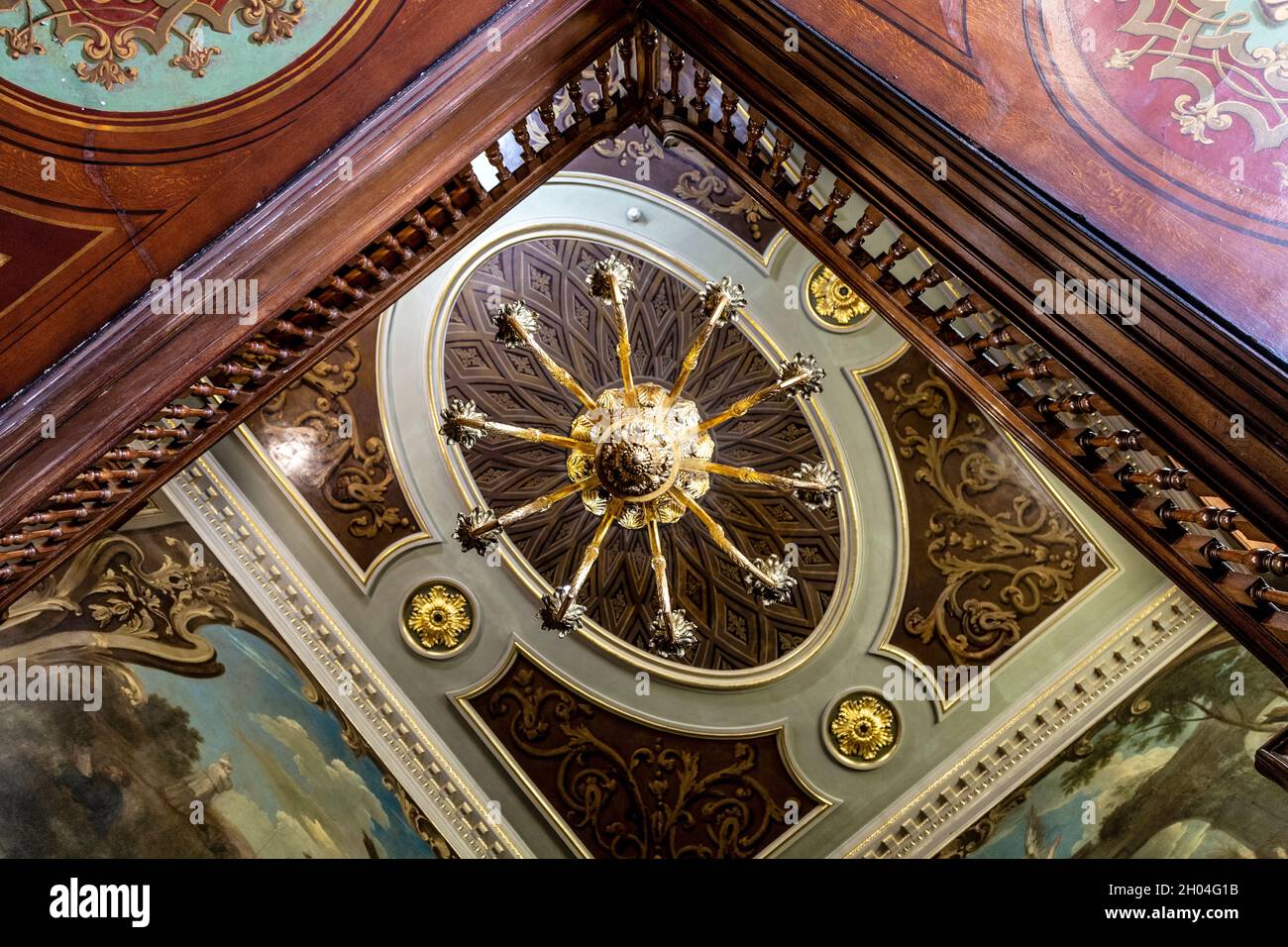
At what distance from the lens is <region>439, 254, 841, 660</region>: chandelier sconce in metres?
4.61

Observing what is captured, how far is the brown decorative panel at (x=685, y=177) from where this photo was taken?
5.87m

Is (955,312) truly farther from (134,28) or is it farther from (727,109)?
(134,28)

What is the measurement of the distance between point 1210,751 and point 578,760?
13.2ft

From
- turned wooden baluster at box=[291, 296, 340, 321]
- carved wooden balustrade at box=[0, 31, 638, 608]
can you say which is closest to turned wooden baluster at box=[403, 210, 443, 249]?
carved wooden balustrade at box=[0, 31, 638, 608]

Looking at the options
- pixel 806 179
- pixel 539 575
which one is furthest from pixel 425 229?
pixel 539 575

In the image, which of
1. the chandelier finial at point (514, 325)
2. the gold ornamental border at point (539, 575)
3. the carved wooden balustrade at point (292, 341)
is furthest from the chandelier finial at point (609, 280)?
the gold ornamental border at point (539, 575)

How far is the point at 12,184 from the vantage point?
9.84 ft

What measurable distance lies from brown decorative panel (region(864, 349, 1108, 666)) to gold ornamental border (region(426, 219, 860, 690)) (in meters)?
0.40

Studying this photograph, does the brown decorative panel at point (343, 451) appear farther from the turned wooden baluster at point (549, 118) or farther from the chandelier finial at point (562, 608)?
the turned wooden baluster at point (549, 118)

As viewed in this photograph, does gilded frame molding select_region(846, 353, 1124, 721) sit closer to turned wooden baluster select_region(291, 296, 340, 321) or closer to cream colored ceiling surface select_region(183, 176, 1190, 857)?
cream colored ceiling surface select_region(183, 176, 1190, 857)
